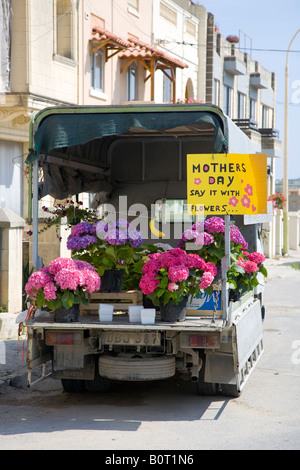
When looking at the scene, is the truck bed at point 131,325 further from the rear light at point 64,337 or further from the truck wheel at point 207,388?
the truck wheel at point 207,388

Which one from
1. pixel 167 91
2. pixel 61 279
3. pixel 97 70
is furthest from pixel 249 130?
pixel 61 279

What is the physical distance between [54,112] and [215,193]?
189 cm

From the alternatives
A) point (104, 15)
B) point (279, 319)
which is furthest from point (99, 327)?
point (104, 15)

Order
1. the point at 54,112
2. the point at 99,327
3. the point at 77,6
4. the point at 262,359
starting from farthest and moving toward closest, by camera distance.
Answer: the point at 77,6, the point at 262,359, the point at 54,112, the point at 99,327

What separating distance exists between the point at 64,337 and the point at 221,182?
7.25 feet

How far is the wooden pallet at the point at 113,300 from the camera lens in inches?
301

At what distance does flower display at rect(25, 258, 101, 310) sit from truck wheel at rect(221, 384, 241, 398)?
75.1 inches

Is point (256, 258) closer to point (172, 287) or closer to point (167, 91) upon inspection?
point (172, 287)

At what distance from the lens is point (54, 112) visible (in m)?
7.60

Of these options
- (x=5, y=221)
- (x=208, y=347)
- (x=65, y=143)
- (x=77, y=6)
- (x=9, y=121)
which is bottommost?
(x=208, y=347)

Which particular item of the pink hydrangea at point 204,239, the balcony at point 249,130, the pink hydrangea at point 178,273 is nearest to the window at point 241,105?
the balcony at point 249,130

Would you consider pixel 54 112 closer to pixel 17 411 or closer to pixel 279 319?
pixel 17 411

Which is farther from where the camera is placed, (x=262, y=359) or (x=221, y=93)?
(x=221, y=93)
